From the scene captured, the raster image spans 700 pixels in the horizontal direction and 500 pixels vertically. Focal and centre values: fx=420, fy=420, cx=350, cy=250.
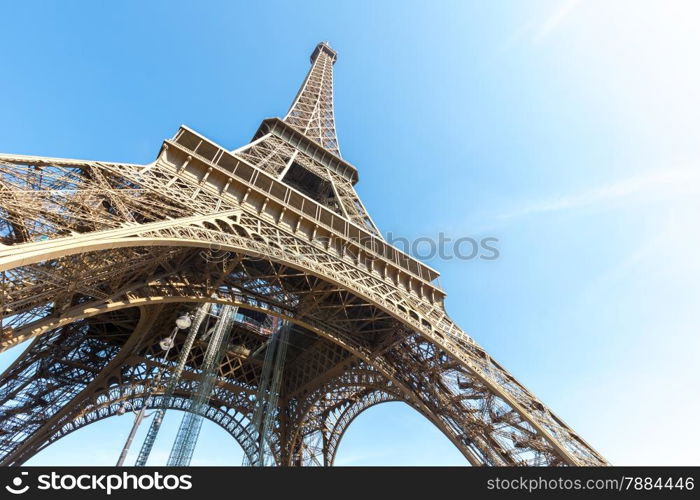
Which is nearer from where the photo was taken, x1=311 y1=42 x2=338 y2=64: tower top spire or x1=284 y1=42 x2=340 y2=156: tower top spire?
x1=284 y1=42 x2=340 y2=156: tower top spire

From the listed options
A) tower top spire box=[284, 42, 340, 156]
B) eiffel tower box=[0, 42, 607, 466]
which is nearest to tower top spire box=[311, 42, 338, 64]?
tower top spire box=[284, 42, 340, 156]

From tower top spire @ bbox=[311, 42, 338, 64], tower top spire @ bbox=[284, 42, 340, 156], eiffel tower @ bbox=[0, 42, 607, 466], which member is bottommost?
eiffel tower @ bbox=[0, 42, 607, 466]

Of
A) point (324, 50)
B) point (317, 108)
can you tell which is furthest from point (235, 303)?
point (324, 50)

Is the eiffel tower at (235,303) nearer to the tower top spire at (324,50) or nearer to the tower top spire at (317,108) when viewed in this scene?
the tower top spire at (317,108)

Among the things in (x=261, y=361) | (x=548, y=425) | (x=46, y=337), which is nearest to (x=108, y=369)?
(x=46, y=337)

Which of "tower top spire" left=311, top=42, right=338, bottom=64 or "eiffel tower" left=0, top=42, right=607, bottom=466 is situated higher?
"tower top spire" left=311, top=42, right=338, bottom=64

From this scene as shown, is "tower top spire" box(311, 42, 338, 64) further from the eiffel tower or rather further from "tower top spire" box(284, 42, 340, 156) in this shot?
Result: the eiffel tower

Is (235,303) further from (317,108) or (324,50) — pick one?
(324,50)

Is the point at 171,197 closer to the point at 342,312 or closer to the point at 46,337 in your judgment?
the point at 342,312
